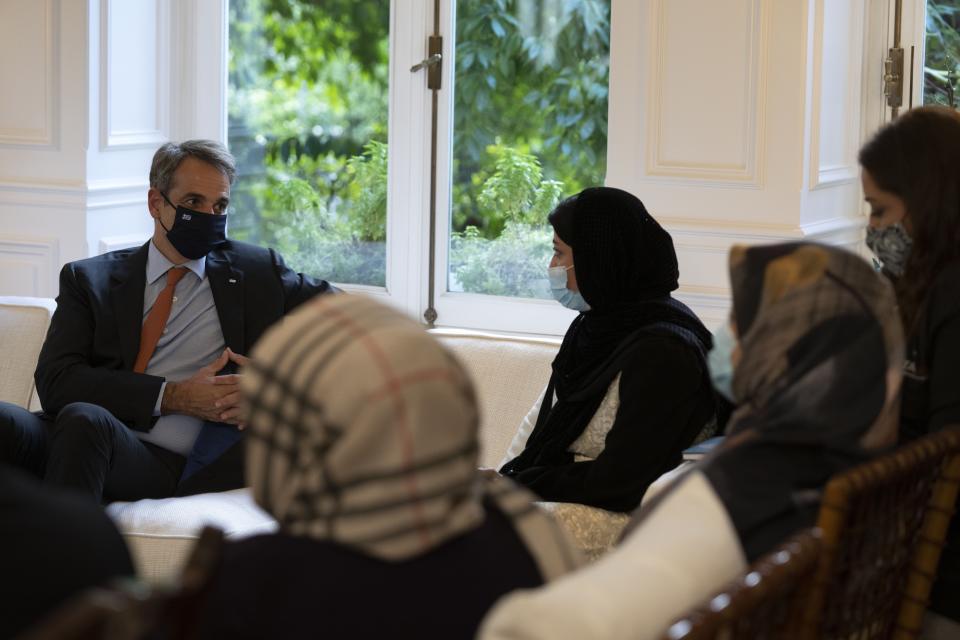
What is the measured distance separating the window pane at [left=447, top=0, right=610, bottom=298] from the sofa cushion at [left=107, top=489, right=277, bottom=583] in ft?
5.41

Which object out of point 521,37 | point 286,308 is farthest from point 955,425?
point 521,37

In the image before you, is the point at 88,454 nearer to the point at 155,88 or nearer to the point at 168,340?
the point at 168,340

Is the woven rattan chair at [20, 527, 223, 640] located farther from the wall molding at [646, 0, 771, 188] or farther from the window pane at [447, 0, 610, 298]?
the window pane at [447, 0, 610, 298]

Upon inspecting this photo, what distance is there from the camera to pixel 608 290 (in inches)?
111

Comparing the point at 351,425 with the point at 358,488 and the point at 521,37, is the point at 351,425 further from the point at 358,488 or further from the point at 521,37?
the point at 521,37

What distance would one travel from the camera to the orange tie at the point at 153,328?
11.0 feet

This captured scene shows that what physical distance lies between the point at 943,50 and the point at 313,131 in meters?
2.14

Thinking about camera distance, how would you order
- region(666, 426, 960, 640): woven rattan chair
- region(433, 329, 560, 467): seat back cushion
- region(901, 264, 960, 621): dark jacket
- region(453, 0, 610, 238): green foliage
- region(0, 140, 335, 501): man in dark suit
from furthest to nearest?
region(453, 0, 610, 238): green foliage < region(433, 329, 560, 467): seat back cushion < region(0, 140, 335, 501): man in dark suit < region(901, 264, 960, 621): dark jacket < region(666, 426, 960, 640): woven rattan chair

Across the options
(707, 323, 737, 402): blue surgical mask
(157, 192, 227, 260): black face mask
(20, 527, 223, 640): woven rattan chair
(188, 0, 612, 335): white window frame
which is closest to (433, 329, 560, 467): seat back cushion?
(157, 192, 227, 260): black face mask

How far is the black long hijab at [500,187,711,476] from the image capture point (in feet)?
Result: 9.18

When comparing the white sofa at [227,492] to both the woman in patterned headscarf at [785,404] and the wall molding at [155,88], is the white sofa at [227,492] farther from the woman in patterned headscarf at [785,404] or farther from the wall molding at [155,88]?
the woman in patterned headscarf at [785,404]

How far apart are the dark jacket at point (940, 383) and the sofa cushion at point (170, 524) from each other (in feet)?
4.68

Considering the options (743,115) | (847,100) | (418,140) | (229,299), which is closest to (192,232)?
(229,299)

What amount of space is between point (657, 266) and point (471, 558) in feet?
5.21
